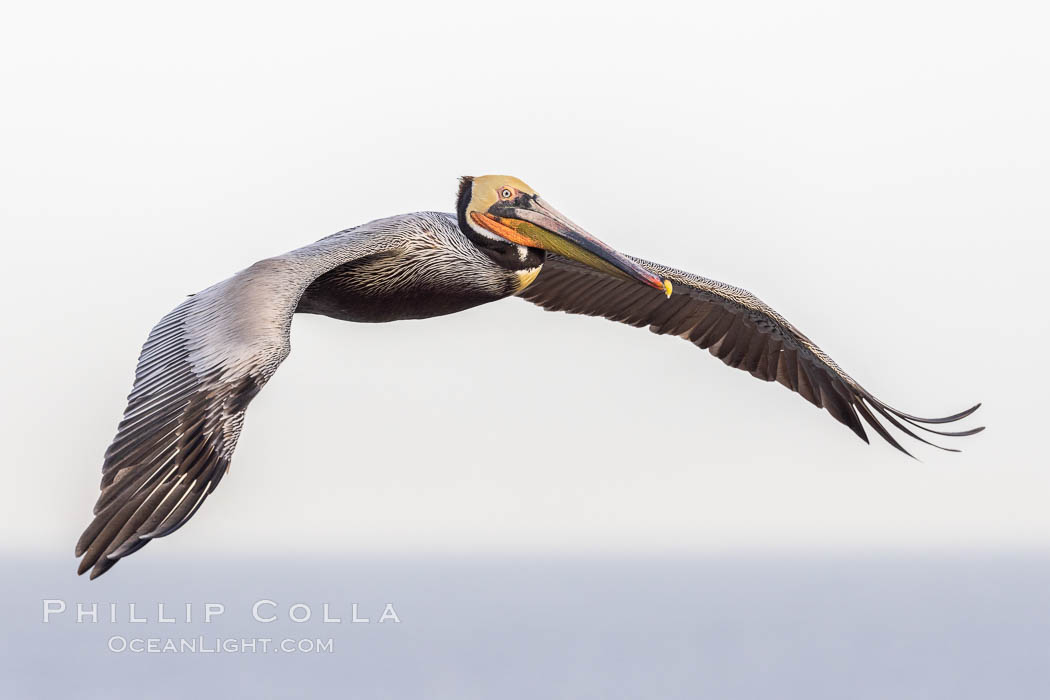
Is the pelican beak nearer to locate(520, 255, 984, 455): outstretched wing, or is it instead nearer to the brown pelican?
the brown pelican

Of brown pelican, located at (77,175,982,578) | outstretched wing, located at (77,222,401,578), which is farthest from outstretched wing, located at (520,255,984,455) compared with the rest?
outstretched wing, located at (77,222,401,578)

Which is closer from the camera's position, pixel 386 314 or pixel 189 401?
pixel 189 401

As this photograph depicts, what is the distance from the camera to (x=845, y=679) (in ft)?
293

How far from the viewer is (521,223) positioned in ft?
31.8

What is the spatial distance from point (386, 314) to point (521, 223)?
1254mm

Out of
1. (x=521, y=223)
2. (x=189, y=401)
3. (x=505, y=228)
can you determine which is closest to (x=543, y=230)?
(x=521, y=223)

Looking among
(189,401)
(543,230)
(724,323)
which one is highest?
(543,230)

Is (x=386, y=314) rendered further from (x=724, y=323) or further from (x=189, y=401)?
(x=724, y=323)

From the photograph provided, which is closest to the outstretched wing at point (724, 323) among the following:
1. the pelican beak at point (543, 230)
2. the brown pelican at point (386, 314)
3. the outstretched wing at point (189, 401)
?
the brown pelican at point (386, 314)

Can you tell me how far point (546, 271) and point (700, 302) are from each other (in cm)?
144

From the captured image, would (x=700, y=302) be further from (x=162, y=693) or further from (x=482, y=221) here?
(x=162, y=693)

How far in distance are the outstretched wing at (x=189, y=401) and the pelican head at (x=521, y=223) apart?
1.45 metres

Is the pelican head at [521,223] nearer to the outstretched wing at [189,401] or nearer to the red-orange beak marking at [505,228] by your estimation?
the red-orange beak marking at [505,228]

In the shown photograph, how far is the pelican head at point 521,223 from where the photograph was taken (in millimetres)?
9547
